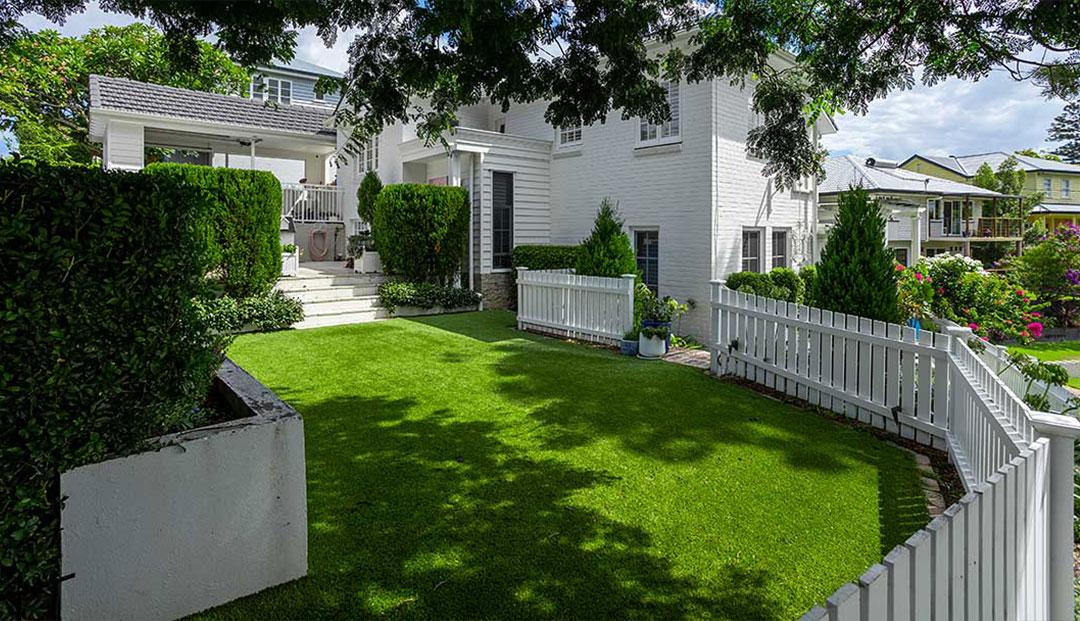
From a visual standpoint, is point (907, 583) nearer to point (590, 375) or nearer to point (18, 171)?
point (18, 171)

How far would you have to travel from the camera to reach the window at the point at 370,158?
18734 mm

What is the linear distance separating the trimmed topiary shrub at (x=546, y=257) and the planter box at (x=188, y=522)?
37.4 feet

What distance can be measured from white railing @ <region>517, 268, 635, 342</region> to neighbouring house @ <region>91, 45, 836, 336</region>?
9.96ft

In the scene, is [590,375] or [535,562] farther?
[590,375]

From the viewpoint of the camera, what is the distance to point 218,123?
17219 mm

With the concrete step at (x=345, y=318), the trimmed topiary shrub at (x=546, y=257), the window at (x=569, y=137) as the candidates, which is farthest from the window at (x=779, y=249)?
the concrete step at (x=345, y=318)

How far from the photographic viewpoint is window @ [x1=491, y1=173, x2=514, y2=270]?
1512cm

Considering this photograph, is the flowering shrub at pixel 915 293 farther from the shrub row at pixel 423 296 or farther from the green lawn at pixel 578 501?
the shrub row at pixel 423 296

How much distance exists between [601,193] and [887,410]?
10556 millimetres

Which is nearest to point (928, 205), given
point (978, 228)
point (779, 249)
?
point (978, 228)

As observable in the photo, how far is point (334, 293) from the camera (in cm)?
1329

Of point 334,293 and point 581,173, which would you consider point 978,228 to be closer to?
point 581,173

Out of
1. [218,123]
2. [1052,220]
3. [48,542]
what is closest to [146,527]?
[48,542]

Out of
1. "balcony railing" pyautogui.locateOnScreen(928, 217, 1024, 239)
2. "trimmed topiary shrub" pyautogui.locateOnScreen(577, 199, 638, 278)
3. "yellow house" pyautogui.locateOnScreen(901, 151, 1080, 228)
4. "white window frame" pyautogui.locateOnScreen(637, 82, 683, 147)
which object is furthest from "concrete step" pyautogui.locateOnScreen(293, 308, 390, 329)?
"yellow house" pyautogui.locateOnScreen(901, 151, 1080, 228)
